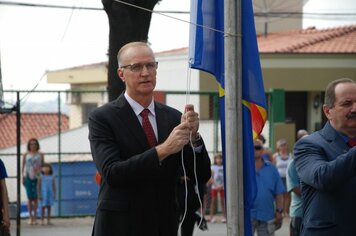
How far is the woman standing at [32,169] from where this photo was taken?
16.2 m

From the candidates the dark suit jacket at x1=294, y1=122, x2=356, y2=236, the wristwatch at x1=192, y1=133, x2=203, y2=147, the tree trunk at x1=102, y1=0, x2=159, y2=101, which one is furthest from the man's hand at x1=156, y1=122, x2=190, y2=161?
the tree trunk at x1=102, y1=0, x2=159, y2=101

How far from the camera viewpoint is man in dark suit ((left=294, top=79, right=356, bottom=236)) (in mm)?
4715

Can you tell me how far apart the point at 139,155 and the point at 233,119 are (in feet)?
1.91

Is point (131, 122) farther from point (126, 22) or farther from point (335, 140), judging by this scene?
point (126, 22)

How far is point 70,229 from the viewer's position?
15.8 metres

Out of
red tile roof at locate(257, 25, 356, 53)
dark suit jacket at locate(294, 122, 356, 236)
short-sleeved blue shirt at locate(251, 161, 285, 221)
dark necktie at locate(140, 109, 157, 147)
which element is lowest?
short-sleeved blue shirt at locate(251, 161, 285, 221)

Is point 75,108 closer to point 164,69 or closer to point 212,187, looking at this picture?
point 212,187

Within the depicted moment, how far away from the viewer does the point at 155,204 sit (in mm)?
4723

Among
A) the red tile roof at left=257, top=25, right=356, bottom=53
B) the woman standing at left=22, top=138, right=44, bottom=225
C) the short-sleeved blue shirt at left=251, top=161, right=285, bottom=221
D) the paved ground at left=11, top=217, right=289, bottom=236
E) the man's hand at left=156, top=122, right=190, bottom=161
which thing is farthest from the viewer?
the red tile roof at left=257, top=25, right=356, bottom=53

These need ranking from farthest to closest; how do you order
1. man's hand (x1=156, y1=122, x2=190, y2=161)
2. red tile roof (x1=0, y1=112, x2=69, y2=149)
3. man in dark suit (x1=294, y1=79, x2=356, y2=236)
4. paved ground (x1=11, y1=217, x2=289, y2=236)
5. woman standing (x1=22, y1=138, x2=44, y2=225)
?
red tile roof (x1=0, y1=112, x2=69, y2=149) → woman standing (x1=22, y1=138, x2=44, y2=225) → paved ground (x1=11, y1=217, x2=289, y2=236) → man in dark suit (x1=294, y1=79, x2=356, y2=236) → man's hand (x1=156, y1=122, x2=190, y2=161)

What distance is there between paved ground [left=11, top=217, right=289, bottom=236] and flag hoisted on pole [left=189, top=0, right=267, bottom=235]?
10101 millimetres

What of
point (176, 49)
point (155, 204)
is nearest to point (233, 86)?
point (155, 204)

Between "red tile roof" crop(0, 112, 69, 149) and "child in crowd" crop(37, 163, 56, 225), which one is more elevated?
"red tile roof" crop(0, 112, 69, 149)

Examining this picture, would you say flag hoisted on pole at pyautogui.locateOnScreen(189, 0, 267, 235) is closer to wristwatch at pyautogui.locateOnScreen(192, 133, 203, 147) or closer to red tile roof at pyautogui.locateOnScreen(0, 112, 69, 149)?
wristwatch at pyautogui.locateOnScreen(192, 133, 203, 147)
